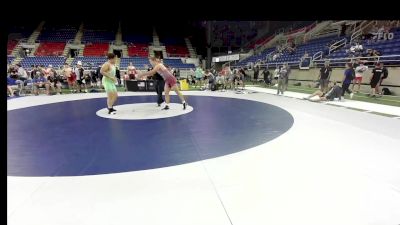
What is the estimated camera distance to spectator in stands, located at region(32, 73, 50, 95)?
39.8ft

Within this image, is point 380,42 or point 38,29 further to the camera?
point 38,29

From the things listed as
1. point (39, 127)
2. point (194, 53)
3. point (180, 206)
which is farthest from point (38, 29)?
point (180, 206)

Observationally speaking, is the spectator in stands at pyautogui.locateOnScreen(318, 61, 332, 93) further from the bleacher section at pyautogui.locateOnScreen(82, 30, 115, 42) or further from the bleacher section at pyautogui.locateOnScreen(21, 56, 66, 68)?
the bleacher section at pyautogui.locateOnScreen(82, 30, 115, 42)

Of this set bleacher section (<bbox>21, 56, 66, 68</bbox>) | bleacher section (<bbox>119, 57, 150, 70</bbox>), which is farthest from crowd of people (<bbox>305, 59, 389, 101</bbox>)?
bleacher section (<bbox>21, 56, 66, 68</bbox>)

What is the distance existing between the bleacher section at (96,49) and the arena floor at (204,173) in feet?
92.3

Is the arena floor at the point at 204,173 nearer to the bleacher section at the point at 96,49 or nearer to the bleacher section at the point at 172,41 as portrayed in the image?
the bleacher section at the point at 96,49

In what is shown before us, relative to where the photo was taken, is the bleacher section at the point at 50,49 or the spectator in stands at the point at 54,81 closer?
the spectator in stands at the point at 54,81

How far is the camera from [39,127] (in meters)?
5.44

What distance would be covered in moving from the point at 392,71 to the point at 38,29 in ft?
118

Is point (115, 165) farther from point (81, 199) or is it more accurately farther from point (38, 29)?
point (38, 29)

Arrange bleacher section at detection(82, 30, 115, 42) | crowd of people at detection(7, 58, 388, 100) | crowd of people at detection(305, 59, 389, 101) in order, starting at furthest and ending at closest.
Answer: bleacher section at detection(82, 30, 115, 42) < crowd of people at detection(7, 58, 388, 100) < crowd of people at detection(305, 59, 389, 101)

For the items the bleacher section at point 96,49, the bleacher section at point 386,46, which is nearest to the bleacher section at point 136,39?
the bleacher section at point 96,49

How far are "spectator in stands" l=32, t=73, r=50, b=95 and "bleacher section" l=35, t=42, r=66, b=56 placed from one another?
2027 centimetres

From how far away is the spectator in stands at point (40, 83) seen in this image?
12.1 metres
